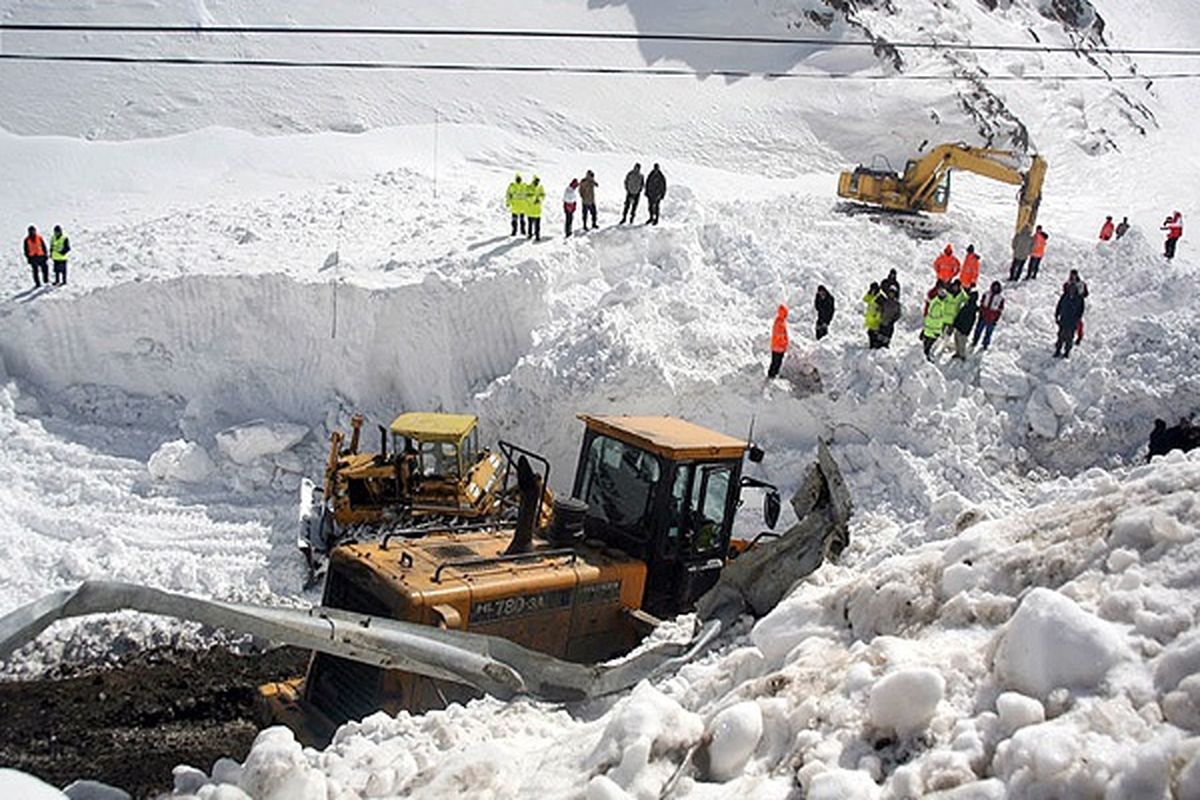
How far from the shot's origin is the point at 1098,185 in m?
28.2

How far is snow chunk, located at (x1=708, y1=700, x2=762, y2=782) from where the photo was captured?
10.9 ft

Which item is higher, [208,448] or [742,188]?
[742,188]

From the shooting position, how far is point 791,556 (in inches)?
239

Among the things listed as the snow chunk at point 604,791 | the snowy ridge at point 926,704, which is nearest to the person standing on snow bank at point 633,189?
the snowy ridge at point 926,704

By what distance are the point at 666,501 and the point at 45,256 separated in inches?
448

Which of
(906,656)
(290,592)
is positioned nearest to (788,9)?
(290,592)

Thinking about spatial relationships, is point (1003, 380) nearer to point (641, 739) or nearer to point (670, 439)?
point (670, 439)

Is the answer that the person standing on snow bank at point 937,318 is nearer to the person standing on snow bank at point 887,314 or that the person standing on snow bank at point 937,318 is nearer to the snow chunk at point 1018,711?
the person standing on snow bank at point 887,314

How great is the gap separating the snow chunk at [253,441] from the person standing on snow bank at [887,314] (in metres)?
7.98

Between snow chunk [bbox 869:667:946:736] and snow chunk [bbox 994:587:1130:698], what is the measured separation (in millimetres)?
211

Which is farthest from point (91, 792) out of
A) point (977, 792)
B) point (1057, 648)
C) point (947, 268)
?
point (947, 268)

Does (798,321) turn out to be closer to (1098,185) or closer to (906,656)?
(906,656)

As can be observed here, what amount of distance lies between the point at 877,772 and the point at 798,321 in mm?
12646

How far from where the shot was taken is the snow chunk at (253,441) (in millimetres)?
12922
